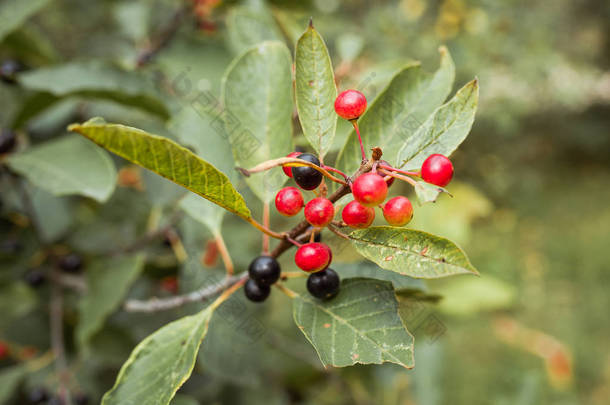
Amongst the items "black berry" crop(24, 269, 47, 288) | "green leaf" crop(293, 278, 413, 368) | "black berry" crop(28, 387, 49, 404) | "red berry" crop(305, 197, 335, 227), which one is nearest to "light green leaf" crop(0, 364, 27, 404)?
"black berry" crop(28, 387, 49, 404)

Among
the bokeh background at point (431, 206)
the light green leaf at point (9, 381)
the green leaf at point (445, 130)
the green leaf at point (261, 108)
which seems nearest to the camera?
the green leaf at point (445, 130)

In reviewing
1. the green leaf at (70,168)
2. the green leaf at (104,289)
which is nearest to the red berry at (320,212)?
the green leaf at (70,168)

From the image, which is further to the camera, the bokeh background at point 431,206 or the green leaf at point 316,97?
the bokeh background at point 431,206

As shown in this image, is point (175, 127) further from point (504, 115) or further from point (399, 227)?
point (504, 115)

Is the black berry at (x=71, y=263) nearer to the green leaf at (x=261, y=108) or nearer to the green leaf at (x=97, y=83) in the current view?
the green leaf at (x=97, y=83)

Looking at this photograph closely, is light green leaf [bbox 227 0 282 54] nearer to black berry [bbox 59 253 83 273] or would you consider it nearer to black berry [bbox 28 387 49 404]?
black berry [bbox 59 253 83 273]

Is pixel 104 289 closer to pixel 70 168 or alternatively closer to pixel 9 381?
pixel 70 168

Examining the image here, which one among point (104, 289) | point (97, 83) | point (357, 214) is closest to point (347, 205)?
point (357, 214)
